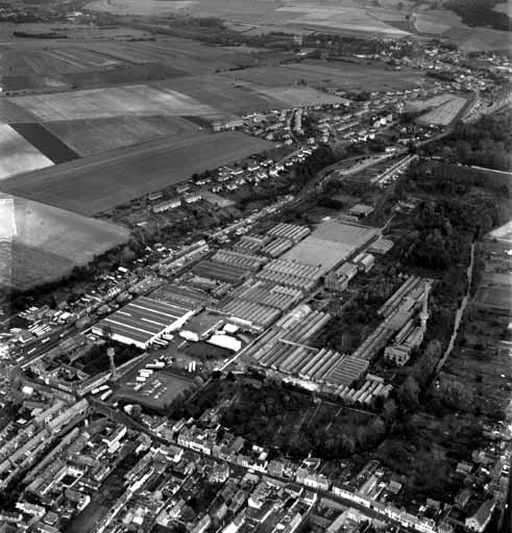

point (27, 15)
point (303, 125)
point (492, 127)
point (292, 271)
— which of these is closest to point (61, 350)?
point (292, 271)

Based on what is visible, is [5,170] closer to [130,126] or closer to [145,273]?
[130,126]

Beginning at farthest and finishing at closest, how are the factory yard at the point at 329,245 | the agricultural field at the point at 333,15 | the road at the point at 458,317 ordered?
the agricultural field at the point at 333,15 < the factory yard at the point at 329,245 < the road at the point at 458,317

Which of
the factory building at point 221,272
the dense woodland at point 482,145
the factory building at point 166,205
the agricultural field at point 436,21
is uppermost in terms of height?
the agricultural field at point 436,21

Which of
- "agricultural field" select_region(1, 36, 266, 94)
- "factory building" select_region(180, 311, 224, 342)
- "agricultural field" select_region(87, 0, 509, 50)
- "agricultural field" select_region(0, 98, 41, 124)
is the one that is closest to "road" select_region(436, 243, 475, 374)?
"factory building" select_region(180, 311, 224, 342)

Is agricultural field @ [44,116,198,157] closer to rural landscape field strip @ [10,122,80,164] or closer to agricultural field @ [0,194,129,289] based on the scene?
rural landscape field strip @ [10,122,80,164]

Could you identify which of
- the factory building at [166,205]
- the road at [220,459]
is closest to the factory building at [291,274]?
the factory building at [166,205]

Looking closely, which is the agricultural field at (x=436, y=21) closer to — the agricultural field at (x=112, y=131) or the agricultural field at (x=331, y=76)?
the agricultural field at (x=331, y=76)
